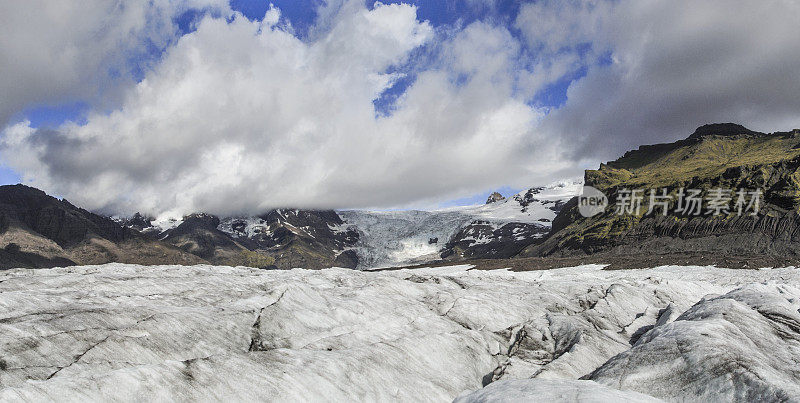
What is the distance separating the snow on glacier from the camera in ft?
34.7

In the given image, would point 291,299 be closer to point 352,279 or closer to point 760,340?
point 352,279

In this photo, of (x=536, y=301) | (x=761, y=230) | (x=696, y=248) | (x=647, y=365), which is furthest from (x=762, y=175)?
(x=647, y=365)

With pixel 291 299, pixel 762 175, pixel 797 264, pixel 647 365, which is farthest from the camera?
pixel 762 175

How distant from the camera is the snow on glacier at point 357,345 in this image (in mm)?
10578

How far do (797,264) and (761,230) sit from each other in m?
51.9

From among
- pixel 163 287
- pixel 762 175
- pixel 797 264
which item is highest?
pixel 762 175

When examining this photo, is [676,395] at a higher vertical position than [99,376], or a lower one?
lower

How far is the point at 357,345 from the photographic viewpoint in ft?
53.1

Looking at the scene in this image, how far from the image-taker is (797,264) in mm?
64562

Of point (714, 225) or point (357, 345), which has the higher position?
point (714, 225)

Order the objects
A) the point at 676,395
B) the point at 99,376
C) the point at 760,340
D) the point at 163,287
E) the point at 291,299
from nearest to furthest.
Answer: the point at 99,376, the point at 676,395, the point at 760,340, the point at 291,299, the point at 163,287

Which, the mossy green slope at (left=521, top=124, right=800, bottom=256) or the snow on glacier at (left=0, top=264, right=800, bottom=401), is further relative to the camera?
the mossy green slope at (left=521, top=124, right=800, bottom=256)

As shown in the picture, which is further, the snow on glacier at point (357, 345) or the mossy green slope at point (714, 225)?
the mossy green slope at point (714, 225)

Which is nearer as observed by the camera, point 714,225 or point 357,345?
point 357,345
